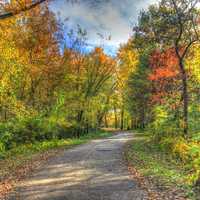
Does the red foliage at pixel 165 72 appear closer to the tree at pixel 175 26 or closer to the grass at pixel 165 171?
the tree at pixel 175 26

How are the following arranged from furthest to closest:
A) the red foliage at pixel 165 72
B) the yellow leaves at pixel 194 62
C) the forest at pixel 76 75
Result: the red foliage at pixel 165 72, the yellow leaves at pixel 194 62, the forest at pixel 76 75

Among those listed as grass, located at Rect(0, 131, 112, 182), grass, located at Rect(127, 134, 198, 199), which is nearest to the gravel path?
grass, located at Rect(127, 134, 198, 199)

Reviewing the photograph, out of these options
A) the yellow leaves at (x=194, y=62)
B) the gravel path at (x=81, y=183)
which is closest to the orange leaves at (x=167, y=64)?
the yellow leaves at (x=194, y=62)

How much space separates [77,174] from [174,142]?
7550 mm

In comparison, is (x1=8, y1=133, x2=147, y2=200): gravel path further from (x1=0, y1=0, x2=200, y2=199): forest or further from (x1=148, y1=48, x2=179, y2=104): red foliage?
(x1=148, y1=48, x2=179, y2=104): red foliage

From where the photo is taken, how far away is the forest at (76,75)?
16.7 metres

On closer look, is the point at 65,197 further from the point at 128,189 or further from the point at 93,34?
the point at 93,34

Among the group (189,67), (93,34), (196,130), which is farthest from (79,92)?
(196,130)

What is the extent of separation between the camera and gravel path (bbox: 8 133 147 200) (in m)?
7.88

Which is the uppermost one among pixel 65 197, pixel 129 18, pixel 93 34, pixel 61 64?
pixel 93 34

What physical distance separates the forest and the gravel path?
223cm

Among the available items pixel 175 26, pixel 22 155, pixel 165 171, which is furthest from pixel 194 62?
pixel 22 155

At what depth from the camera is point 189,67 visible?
22672 mm

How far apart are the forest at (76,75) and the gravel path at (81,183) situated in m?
2.23
